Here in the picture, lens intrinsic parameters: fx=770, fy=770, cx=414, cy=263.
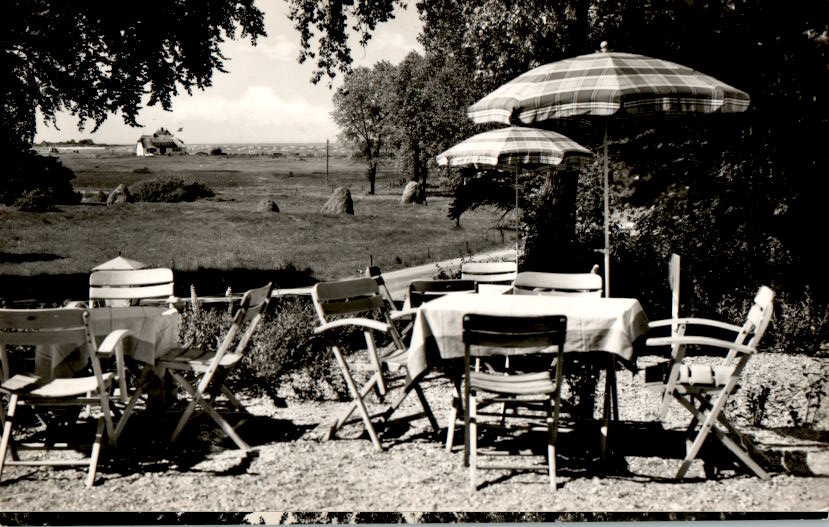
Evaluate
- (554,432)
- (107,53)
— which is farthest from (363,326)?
(107,53)

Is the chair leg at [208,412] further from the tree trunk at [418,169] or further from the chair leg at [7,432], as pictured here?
the tree trunk at [418,169]

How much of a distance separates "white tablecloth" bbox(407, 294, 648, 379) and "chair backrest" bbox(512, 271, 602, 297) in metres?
0.76

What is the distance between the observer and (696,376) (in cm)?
434

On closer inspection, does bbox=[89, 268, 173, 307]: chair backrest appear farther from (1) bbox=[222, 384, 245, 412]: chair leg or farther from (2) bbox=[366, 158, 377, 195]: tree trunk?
(2) bbox=[366, 158, 377, 195]: tree trunk

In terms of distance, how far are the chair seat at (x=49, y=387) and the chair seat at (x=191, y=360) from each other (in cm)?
42

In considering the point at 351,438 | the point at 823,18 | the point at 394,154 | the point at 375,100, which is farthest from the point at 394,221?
the point at 351,438

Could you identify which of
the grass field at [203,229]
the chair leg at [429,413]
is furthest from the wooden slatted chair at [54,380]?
the grass field at [203,229]

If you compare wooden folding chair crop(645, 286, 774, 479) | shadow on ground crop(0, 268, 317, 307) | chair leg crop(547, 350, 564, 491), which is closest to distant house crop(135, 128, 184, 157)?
shadow on ground crop(0, 268, 317, 307)

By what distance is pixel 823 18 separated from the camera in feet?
24.4

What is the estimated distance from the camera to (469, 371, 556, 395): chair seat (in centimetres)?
413

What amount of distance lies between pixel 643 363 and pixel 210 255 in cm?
498

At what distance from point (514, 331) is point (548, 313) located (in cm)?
65

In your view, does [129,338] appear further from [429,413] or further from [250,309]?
[429,413]

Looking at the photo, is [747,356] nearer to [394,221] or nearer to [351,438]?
[351,438]
